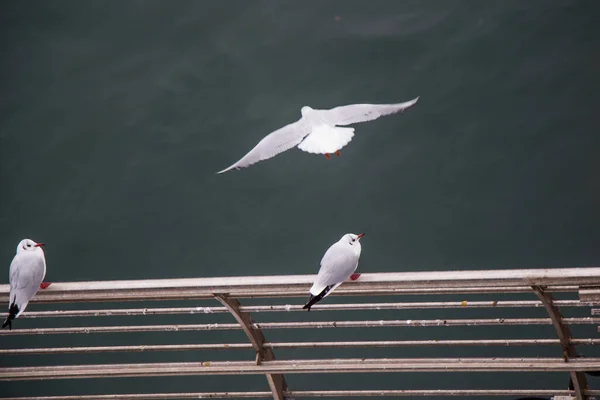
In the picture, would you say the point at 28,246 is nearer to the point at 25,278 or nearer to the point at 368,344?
the point at 25,278

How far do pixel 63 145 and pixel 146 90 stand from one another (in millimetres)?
1207

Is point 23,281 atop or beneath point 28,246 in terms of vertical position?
beneath

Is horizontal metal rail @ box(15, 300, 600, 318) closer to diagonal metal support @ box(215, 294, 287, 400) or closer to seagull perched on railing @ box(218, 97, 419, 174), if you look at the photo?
diagonal metal support @ box(215, 294, 287, 400)

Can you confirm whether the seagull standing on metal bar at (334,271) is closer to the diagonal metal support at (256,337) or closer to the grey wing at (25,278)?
the diagonal metal support at (256,337)

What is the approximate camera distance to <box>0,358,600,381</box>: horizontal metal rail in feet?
17.4

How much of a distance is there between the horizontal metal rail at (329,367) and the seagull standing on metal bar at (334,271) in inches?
19.6

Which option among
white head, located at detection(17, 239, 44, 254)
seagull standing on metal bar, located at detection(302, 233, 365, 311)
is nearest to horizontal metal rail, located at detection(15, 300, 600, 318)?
seagull standing on metal bar, located at detection(302, 233, 365, 311)

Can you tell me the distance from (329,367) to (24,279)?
1.93 metres

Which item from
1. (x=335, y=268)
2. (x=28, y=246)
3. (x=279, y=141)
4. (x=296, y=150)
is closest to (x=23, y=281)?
(x=28, y=246)

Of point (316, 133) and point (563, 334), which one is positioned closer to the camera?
point (563, 334)

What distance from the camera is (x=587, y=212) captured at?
9875 millimetres

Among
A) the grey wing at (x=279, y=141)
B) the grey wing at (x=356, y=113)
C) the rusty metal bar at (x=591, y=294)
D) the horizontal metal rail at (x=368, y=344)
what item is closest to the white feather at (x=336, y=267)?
the horizontal metal rail at (x=368, y=344)

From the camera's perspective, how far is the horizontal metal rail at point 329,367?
5.32 m

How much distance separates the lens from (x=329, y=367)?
558cm
